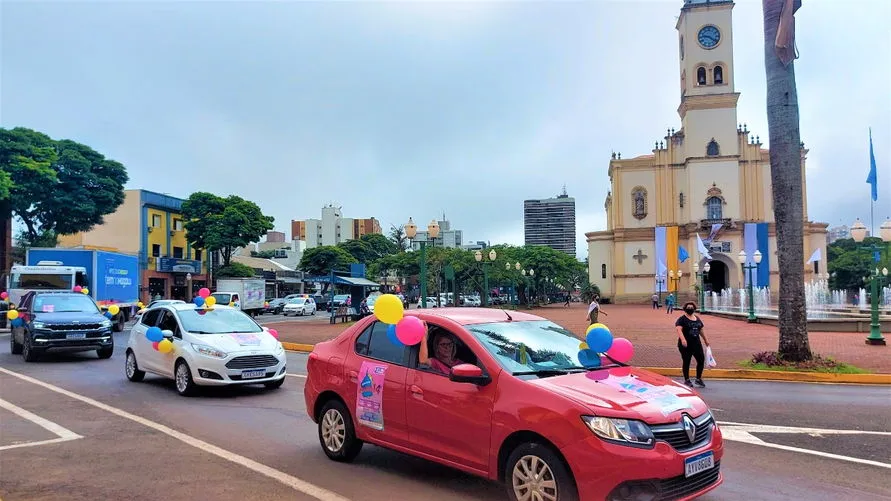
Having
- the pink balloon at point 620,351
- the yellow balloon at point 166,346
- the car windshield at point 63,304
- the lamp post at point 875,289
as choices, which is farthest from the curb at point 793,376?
the car windshield at point 63,304

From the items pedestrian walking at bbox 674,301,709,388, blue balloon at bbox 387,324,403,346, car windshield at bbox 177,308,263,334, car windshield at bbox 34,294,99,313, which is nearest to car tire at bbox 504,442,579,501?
blue balloon at bbox 387,324,403,346

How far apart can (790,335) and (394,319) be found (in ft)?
35.2

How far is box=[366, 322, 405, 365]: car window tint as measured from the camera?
18.6 feet

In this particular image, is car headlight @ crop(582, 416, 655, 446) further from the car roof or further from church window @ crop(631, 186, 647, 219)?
church window @ crop(631, 186, 647, 219)

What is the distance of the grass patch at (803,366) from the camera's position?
12.5 metres

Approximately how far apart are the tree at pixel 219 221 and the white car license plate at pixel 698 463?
5653 cm

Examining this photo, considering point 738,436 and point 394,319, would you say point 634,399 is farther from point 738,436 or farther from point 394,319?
point 738,436

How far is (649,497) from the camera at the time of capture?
13.3ft

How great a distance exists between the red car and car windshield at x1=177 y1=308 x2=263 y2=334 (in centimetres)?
516

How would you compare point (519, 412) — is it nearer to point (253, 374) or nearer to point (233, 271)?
point (253, 374)

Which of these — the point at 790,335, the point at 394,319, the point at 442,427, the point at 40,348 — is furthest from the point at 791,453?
the point at 40,348

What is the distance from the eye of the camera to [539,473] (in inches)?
169

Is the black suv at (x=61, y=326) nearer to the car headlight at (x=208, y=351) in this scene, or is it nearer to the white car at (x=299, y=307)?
the car headlight at (x=208, y=351)

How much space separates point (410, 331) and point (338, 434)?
1470 millimetres
